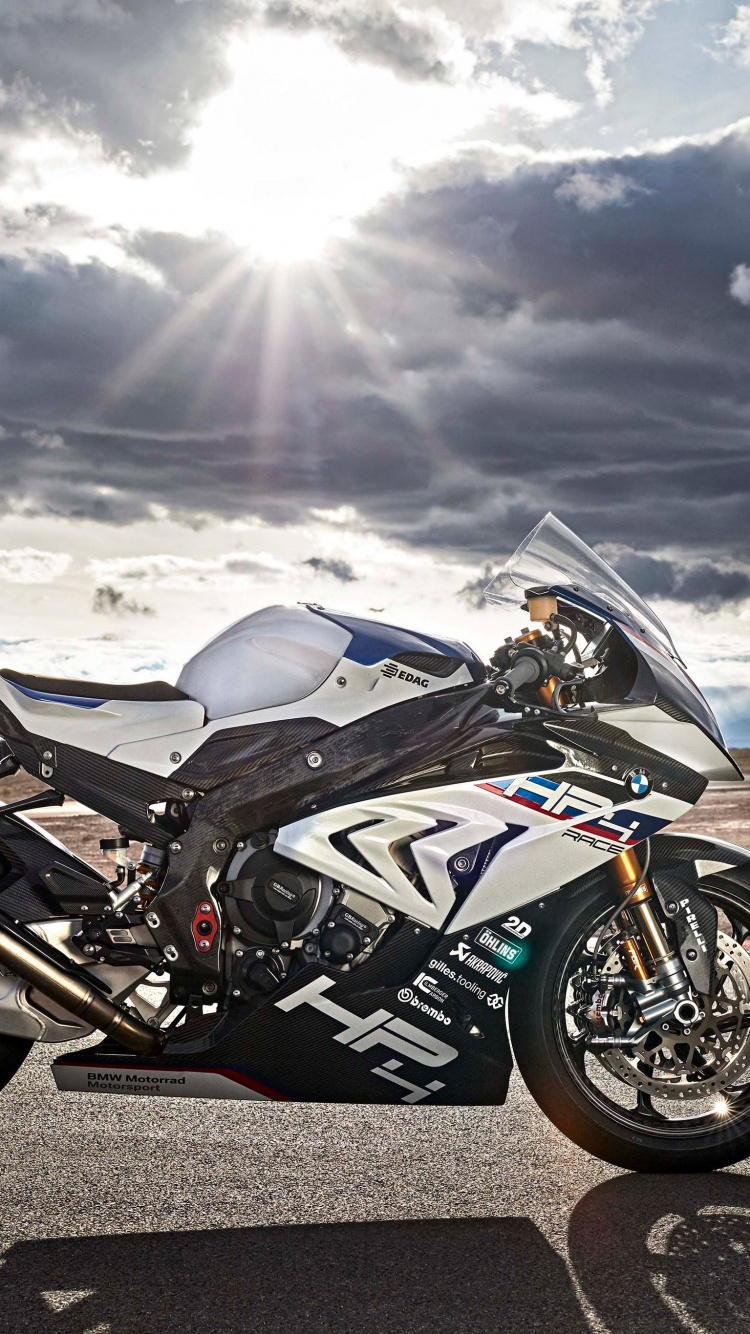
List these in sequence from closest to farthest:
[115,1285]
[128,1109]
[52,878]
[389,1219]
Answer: [115,1285] < [389,1219] < [52,878] < [128,1109]

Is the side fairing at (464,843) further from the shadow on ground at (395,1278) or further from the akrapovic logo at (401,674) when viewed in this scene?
the shadow on ground at (395,1278)

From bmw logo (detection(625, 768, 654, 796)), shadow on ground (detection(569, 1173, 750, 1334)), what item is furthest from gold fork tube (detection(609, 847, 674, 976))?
shadow on ground (detection(569, 1173, 750, 1334))

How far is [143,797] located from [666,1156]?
81.9 inches

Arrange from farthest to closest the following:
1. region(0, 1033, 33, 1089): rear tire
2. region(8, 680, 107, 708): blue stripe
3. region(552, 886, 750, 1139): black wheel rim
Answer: region(0, 1033, 33, 1089): rear tire, region(8, 680, 107, 708): blue stripe, region(552, 886, 750, 1139): black wheel rim

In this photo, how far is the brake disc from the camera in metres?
3.73

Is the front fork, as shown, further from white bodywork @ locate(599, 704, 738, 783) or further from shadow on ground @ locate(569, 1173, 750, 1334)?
shadow on ground @ locate(569, 1173, 750, 1334)

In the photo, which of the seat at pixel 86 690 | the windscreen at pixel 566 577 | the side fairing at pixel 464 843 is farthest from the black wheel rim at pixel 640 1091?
the seat at pixel 86 690

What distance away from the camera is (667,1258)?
3.18 metres

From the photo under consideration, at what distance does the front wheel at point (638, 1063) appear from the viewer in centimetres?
368

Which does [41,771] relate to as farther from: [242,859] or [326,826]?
[326,826]

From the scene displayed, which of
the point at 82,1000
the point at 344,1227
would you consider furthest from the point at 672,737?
the point at 82,1000

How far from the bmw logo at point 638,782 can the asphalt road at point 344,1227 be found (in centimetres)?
126

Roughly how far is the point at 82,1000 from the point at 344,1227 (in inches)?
41.2

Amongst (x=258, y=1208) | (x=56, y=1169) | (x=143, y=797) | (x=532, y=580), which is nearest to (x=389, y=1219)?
(x=258, y=1208)
